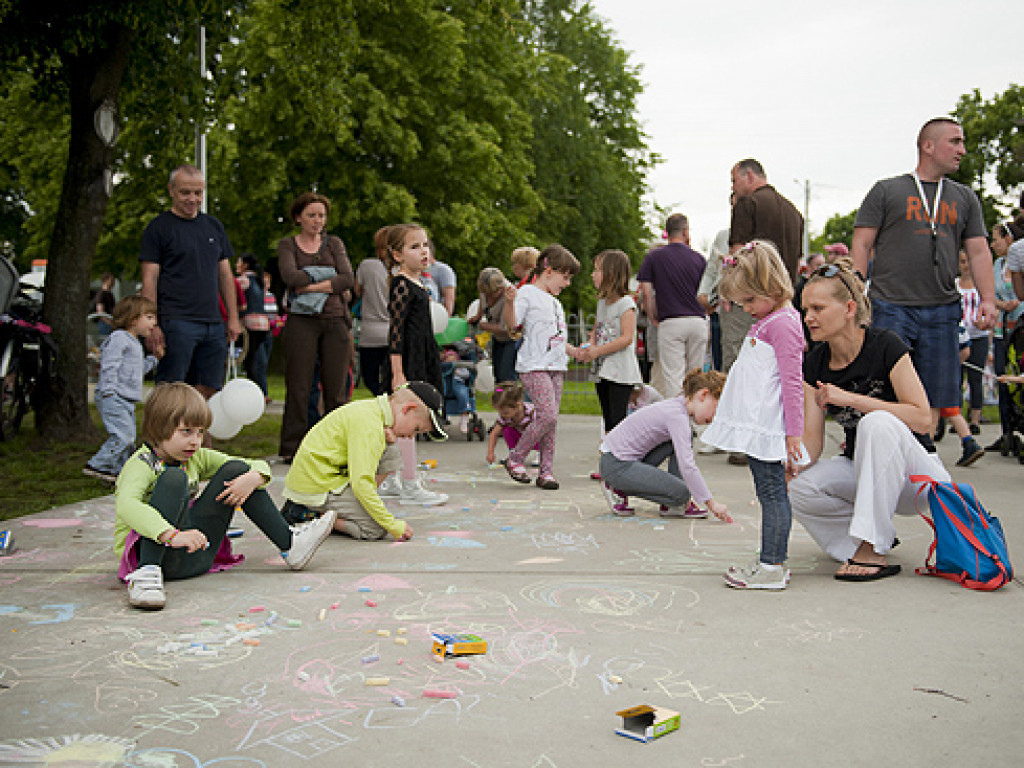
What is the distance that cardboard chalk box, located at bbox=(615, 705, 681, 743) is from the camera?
2697mm

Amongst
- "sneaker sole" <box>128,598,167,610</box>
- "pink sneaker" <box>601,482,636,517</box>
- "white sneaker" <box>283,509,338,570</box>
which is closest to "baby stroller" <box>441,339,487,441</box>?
"pink sneaker" <box>601,482,636,517</box>

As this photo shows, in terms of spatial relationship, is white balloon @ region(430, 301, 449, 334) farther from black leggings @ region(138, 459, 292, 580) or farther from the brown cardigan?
black leggings @ region(138, 459, 292, 580)

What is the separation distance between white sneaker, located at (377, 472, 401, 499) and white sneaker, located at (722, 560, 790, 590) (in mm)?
2838

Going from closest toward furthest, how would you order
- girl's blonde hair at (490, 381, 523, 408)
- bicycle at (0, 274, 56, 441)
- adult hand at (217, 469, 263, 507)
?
adult hand at (217, 469, 263, 507) < girl's blonde hair at (490, 381, 523, 408) < bicycle at (0, 274, 56, 441)

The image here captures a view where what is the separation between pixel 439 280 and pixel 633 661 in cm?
715

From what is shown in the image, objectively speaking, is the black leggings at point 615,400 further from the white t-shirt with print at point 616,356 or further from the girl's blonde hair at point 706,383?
the girl's blonde hair at point 706,383

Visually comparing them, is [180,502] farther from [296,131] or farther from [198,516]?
[296,131]

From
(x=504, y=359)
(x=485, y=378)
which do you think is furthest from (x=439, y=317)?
(x=485, y=378)

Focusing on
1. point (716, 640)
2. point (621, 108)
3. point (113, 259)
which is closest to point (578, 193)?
point (621, 108)

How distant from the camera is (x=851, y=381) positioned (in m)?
4.62

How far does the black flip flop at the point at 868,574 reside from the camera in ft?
14.5

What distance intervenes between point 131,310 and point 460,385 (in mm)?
3973

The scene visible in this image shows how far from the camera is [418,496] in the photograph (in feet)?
21.3

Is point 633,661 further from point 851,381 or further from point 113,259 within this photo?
point 113,259
